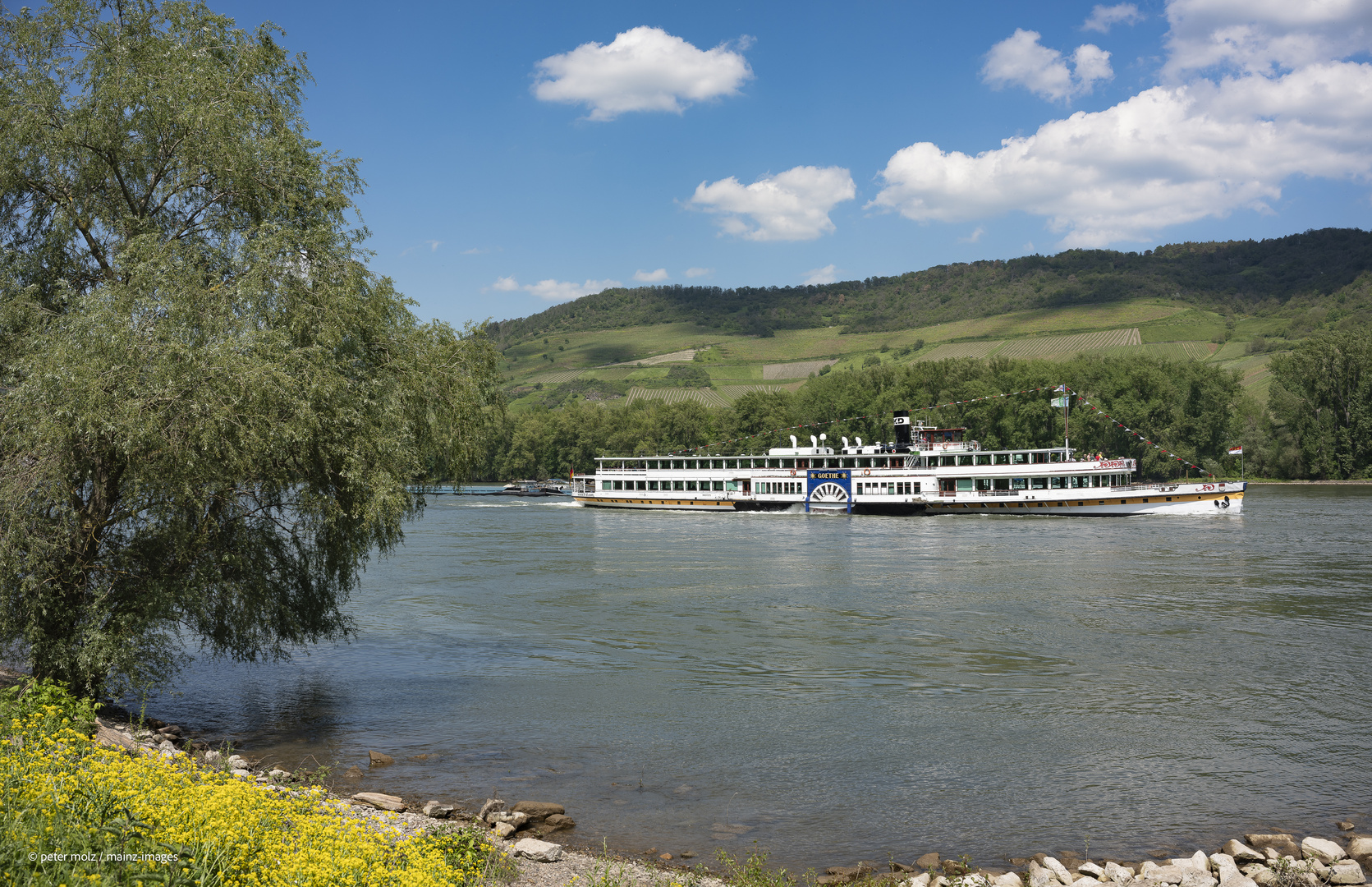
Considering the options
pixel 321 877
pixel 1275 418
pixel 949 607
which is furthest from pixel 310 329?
pixel 1275 418

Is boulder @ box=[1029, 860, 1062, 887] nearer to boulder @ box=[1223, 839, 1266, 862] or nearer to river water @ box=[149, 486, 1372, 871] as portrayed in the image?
river water @ box=[149, 486, 1372, 871]

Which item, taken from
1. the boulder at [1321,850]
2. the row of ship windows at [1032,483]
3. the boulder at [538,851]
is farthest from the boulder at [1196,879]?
the row of ship windows at [1032,483]

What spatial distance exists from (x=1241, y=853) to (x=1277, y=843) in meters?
0.69

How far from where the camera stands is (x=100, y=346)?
12492 millimetres

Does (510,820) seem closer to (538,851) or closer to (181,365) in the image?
(538,851)

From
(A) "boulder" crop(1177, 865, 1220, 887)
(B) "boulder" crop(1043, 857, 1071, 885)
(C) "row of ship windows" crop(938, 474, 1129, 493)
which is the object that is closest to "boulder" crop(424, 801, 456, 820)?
(B) "boulder" crop(1043, 857, 1071, 885)

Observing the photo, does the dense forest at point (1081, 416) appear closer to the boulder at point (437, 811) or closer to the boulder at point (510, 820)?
the boulder at point (437, 811)

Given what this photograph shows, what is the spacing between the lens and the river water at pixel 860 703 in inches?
482

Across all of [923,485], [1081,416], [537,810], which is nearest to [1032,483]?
[923,485]

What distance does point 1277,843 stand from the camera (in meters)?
10.6

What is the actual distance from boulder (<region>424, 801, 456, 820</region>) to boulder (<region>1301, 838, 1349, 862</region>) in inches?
384

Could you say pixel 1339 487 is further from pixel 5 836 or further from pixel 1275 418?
pixel 5 836

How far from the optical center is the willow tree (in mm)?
12602

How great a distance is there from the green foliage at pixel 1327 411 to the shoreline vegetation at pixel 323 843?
3966 inches
